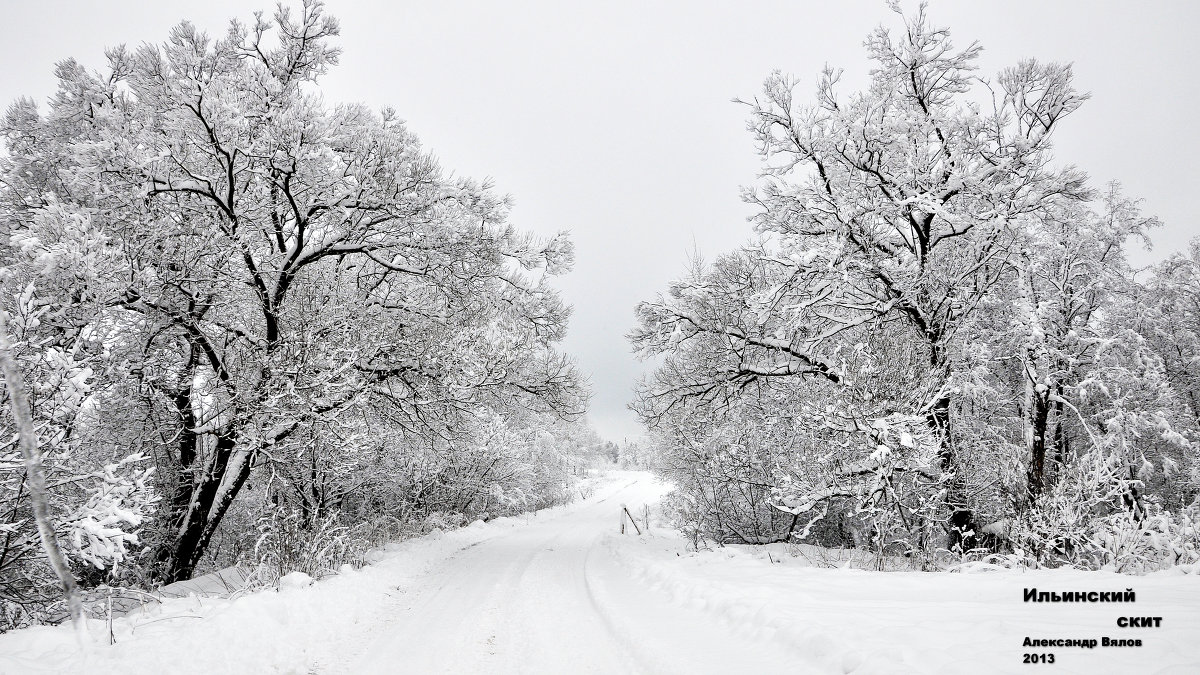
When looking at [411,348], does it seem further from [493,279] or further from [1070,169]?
[1070,169]

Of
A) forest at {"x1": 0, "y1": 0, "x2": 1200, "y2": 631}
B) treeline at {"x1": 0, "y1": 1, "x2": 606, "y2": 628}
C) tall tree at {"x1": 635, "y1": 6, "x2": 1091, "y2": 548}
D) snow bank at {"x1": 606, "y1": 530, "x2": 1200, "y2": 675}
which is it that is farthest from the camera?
tall tree at {"x1": 635, "y1": 6, "x2": 1091, "y2": 548}

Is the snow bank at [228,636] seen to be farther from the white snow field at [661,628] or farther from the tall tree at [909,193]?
the tall tree at [909,193]

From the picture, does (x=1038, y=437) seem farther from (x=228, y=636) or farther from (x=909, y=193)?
(x=228, y=636)

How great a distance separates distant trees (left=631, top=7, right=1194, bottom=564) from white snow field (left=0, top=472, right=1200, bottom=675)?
7.44 ft

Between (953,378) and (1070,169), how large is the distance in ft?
14.6

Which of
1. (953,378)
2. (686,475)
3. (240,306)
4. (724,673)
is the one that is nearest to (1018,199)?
(953,378)

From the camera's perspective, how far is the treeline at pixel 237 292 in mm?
6336

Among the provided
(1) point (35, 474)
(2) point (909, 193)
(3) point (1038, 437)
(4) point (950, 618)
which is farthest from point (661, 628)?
(3) point (1038, 437)

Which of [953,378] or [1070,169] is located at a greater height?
[1070,169]

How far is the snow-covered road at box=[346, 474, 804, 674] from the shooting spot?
16.6 ft

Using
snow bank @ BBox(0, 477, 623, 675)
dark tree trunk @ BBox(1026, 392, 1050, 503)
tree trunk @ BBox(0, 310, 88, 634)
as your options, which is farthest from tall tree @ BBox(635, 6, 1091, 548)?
tree trunk @ BBox(0, 310, 88, 634)

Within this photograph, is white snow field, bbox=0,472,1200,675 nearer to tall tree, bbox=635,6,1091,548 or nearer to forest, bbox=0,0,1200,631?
forest, bbox=0,0,1200,631

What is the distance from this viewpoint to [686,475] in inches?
659

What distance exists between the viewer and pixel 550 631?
638 cm
